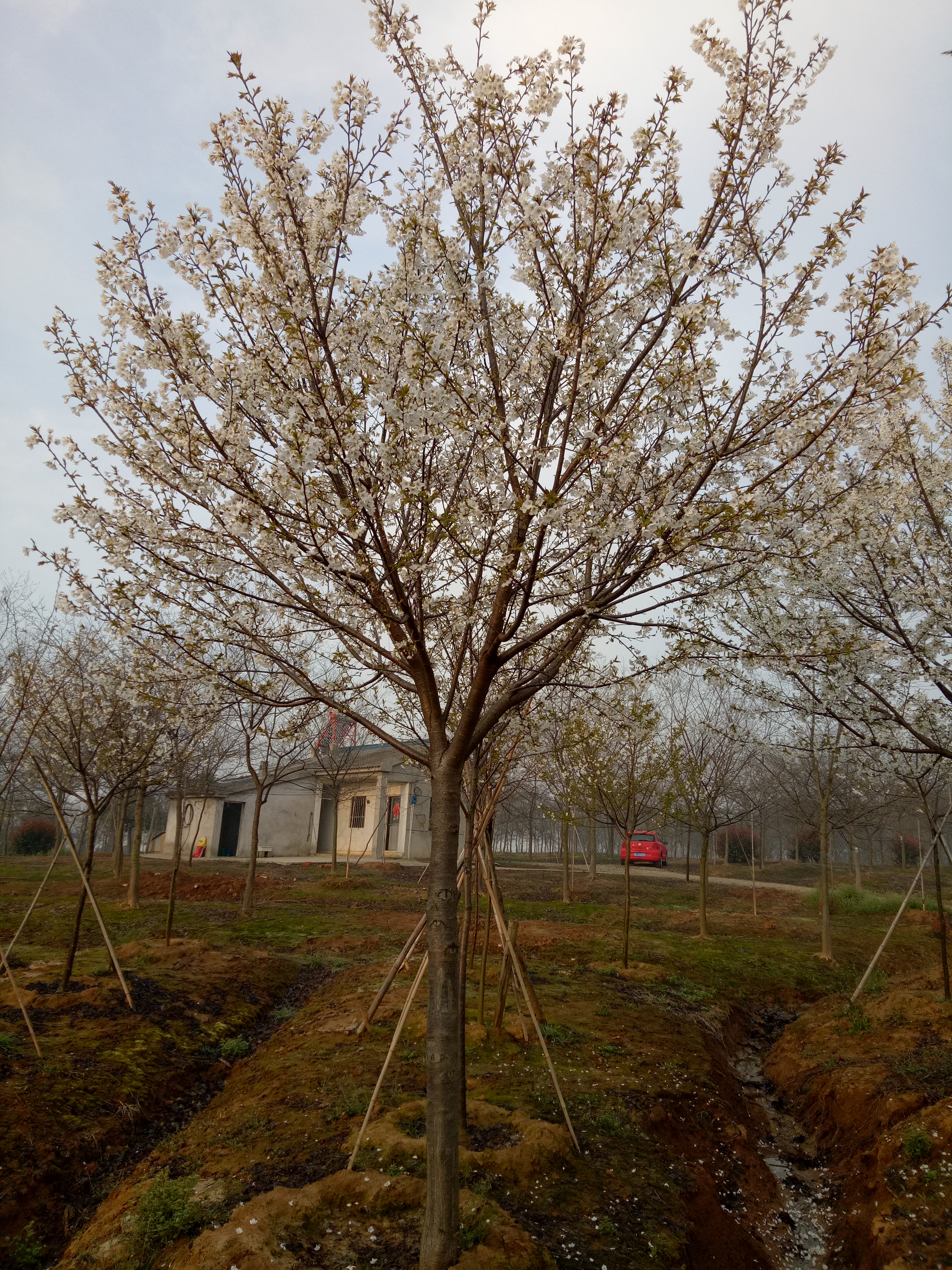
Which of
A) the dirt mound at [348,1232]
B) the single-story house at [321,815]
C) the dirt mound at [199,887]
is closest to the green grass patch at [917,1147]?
the dirt mound at [348,1232]

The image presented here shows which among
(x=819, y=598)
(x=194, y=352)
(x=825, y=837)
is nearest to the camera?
(x=194, y=352)

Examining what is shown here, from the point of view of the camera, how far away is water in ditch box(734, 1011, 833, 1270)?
4.65 m

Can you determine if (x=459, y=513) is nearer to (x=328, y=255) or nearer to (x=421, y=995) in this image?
(x=328, y=255)

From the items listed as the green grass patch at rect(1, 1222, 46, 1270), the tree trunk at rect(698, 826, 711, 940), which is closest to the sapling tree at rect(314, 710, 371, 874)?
the tree trunk at rect(698, 826, 711, 940)

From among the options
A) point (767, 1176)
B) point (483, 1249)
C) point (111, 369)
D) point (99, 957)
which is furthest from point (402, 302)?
point (99, 957)

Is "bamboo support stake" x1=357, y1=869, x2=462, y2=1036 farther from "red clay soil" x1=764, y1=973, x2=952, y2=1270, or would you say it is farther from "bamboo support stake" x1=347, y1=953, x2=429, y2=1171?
"red clay soil" x1=764, y1=973, x2=952, y2=1270

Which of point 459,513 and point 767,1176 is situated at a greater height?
point 459,513

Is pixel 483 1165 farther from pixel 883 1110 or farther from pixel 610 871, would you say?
pixel 610 871

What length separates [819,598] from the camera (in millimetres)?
7590

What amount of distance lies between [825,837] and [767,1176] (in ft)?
28.4

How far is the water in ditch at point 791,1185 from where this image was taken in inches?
183

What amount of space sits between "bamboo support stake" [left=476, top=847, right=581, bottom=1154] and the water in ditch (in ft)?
4.49

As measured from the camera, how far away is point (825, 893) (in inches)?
508

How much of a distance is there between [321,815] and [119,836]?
44.6 ft
